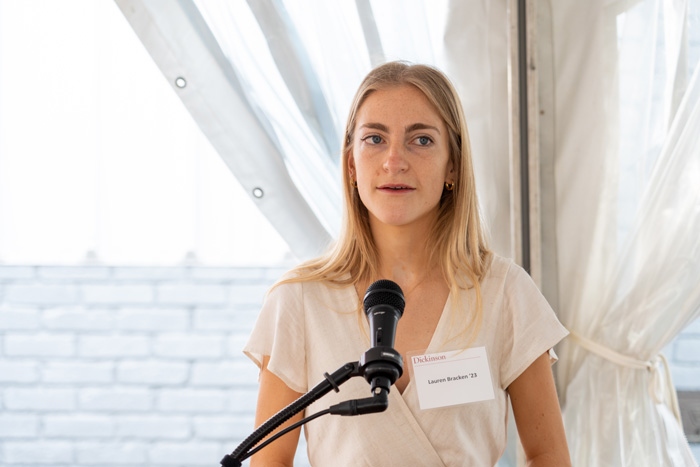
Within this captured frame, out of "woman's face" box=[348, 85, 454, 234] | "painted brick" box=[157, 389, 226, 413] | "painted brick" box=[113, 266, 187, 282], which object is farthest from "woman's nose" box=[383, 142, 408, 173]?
"painted brick" box=[157, 389, 226, 413]

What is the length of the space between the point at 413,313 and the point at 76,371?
1285 mm

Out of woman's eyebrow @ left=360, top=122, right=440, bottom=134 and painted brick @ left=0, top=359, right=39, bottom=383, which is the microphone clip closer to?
woman's eyebrow @ left=360, top=122, right=440, bottom=134

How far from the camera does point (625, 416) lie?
1576 mm

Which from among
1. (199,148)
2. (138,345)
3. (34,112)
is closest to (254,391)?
(138,345)

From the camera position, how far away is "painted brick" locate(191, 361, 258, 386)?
202 cm

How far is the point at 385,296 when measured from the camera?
73cm

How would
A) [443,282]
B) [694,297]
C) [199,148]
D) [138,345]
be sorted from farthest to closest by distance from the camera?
1. [138,345]
2. [199,148]
3. [694,297]
4. [443,282]

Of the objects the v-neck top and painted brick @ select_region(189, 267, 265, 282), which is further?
painted brick @ select_region(189, 267, 265, 282)

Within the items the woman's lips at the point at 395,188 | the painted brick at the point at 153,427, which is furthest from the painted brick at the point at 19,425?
the woman's lips at the point at 395,188

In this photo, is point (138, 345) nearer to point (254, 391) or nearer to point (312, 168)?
point (254, 391)

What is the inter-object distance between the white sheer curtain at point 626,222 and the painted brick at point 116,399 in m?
1.29

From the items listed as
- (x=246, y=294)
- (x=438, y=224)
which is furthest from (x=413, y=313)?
(x=246, y=294)

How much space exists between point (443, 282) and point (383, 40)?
2.28 feet

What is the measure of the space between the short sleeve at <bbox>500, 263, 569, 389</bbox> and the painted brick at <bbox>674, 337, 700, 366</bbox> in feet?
2.38
